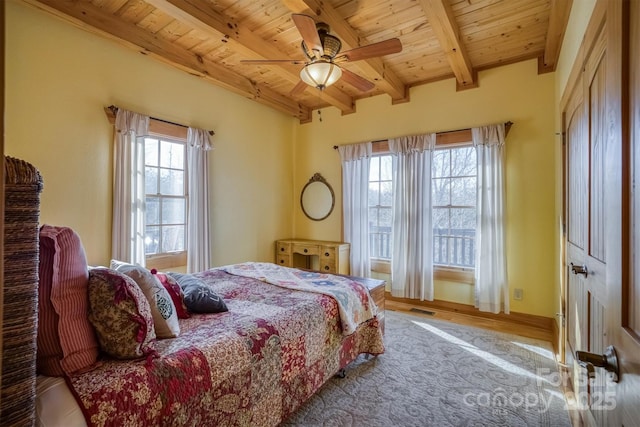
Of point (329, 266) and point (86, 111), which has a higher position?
point (86, 111)

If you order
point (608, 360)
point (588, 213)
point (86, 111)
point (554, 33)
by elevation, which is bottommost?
point (608, 360)

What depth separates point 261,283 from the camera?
2.38 metres

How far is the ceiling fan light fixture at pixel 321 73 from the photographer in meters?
2.25

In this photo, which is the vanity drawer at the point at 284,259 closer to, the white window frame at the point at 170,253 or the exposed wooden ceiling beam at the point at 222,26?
the white window frame at the point at 170,253

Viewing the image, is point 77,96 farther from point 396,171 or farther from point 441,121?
point 441,121

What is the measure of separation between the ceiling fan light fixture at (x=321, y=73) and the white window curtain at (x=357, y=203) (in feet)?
6.31

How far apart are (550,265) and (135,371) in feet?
12.1

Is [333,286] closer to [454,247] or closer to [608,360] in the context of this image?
[608,360]

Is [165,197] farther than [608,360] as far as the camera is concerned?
Yes

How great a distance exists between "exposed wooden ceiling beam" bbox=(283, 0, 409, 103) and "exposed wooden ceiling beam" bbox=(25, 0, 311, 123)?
1452 mm

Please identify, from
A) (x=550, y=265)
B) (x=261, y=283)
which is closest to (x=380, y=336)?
(x=261, y=283)

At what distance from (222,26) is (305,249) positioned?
2874mm

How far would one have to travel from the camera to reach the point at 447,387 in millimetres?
2102

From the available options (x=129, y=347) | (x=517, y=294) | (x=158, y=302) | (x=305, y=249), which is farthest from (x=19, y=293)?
(x=517, y=294)
